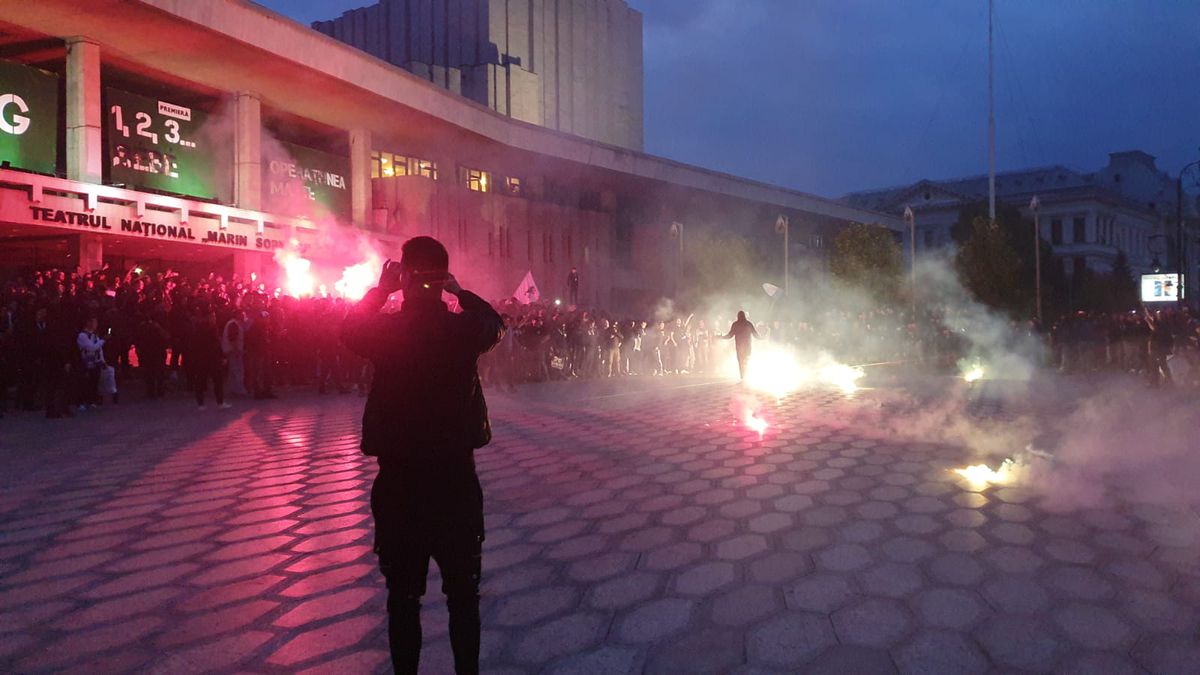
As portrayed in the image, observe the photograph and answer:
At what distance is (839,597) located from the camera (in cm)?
410

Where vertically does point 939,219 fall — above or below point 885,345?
above

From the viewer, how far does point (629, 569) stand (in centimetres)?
459

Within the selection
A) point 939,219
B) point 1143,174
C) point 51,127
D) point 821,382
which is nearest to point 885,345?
point 821,382

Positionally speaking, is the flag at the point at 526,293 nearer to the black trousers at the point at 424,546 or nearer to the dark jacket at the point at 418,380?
the dark jacket at the point at 418,380

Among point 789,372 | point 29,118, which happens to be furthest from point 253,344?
point 789,372

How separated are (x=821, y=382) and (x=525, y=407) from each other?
845 centimetres

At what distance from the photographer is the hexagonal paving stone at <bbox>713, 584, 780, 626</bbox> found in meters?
3.85

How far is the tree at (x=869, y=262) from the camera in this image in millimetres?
43375

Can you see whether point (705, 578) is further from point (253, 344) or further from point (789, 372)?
point (789, 372)

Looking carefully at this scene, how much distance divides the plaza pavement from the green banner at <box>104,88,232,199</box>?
15.7 meters

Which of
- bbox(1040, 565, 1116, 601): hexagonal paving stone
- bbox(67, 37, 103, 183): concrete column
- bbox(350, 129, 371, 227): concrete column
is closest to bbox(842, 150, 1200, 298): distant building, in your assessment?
bbox(350, 129, 371, 227): concrete column

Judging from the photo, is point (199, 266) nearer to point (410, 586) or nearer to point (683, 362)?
point (683, 362)

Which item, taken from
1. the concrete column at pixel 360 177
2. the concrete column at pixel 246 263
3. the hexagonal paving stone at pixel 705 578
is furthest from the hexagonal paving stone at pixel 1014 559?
the concrete column at pixel 360 177

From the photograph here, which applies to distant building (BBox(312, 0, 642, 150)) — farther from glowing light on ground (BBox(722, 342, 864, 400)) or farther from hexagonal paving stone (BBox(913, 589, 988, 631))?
hexagonal paving stone (BBox(913, 589, 988, 631))
